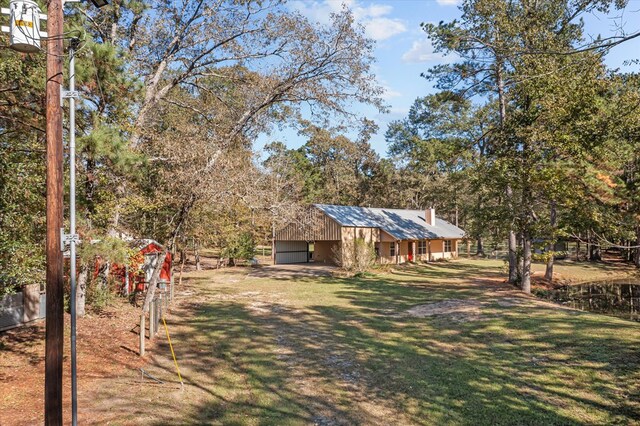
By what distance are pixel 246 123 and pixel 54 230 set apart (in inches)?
433

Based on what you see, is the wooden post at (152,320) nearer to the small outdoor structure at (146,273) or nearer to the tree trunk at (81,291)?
the tree trunk at (81,291)

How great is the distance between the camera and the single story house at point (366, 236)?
30672mm

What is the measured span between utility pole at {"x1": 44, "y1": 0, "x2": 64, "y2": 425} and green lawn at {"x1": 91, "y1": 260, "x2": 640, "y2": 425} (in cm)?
148

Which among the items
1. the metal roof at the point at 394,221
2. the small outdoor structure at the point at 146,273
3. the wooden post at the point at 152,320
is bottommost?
the wooden post at the point at 152,320

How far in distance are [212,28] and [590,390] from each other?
51.5 feet

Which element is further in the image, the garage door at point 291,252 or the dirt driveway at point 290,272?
the garage door at point 291,252

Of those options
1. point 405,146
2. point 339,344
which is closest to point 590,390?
point 339,344

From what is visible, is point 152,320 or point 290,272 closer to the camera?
point 152,320

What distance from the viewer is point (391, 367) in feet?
29.9

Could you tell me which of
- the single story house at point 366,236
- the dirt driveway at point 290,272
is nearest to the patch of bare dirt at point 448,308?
the dirt driveway at point 290,272

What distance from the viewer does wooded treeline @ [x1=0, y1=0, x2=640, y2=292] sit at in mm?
8258

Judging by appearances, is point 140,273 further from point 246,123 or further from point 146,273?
point 246,123

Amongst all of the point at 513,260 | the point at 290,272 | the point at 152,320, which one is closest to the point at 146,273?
the point at 152,320

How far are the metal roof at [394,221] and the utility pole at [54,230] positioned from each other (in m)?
24.9
